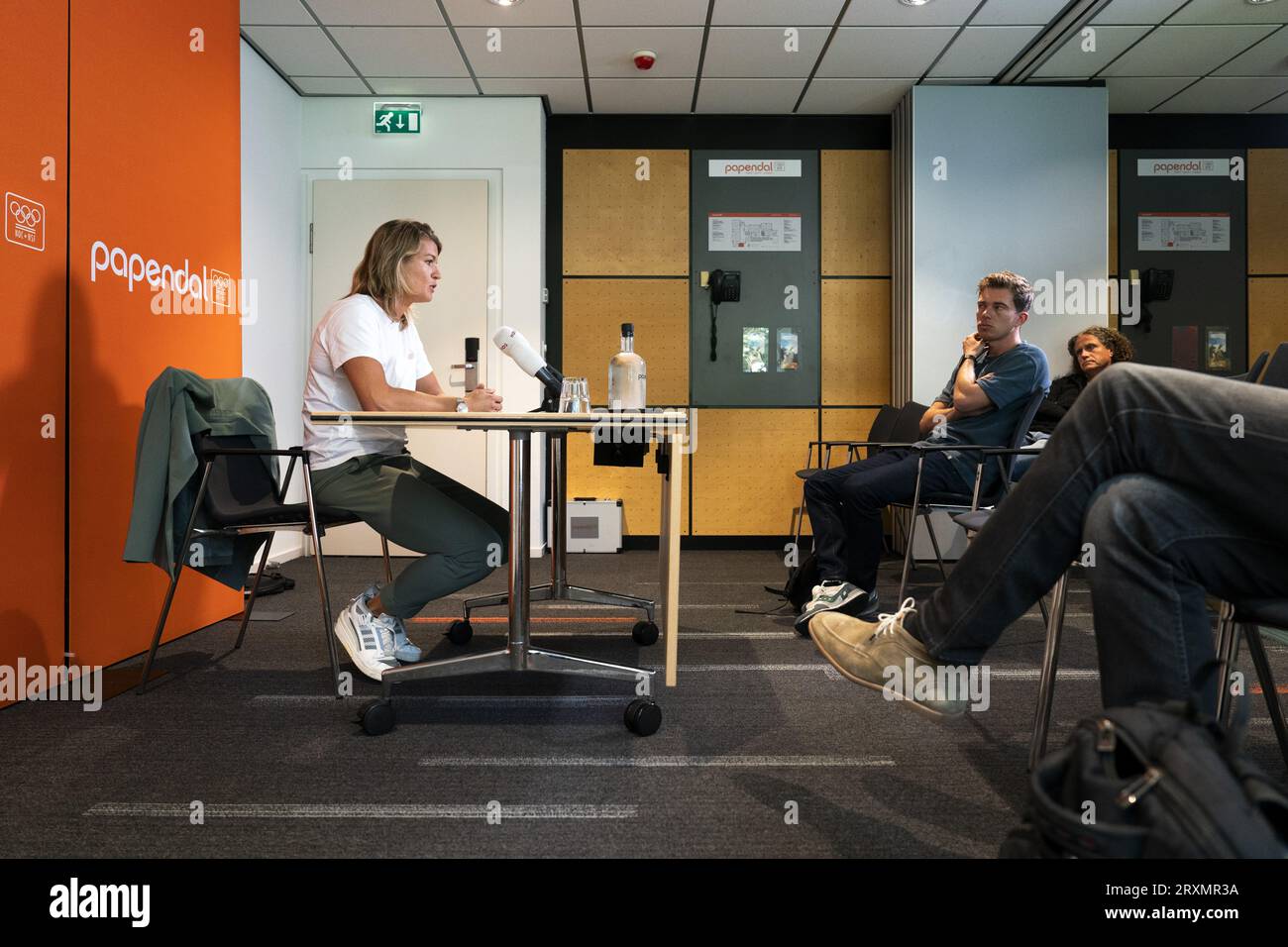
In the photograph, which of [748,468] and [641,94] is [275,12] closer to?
[641,94]

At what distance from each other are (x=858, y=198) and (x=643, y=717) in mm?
4223

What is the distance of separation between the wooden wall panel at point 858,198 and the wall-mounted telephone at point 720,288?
0.69 m

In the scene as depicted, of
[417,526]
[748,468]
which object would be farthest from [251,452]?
[748,468]

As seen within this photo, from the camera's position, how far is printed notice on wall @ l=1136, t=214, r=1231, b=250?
491 cm

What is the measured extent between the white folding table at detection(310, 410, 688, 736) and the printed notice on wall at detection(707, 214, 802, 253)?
337 cm

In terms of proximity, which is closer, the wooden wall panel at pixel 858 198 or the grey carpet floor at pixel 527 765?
the grey carpet floor at pixel 527 765

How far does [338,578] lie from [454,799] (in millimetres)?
2792

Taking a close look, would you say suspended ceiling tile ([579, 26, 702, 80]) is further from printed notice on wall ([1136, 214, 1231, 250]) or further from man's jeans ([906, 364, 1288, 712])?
man's jeans ([906, 364, 1288, 712])

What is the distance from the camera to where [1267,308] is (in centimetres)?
494

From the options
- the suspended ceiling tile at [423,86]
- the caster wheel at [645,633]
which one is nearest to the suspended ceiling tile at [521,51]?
the suspended ceiling tile at [423,86]

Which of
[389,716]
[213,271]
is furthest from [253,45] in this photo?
[389,716]

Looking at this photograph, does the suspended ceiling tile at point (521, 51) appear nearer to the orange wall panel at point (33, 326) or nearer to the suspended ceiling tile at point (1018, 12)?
the suspended ceiling tile at point (1018, 12)

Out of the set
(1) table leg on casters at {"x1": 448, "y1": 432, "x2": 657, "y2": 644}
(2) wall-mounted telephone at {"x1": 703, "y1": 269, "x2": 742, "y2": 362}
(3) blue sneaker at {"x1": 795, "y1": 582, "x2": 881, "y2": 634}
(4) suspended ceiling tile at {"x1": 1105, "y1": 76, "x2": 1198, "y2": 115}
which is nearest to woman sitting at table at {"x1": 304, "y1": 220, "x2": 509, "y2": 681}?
(1) table leg on casters at {"x1": 448, "y1": 432, "x2": 657, "y2": 644}

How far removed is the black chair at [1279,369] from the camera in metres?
1.42
